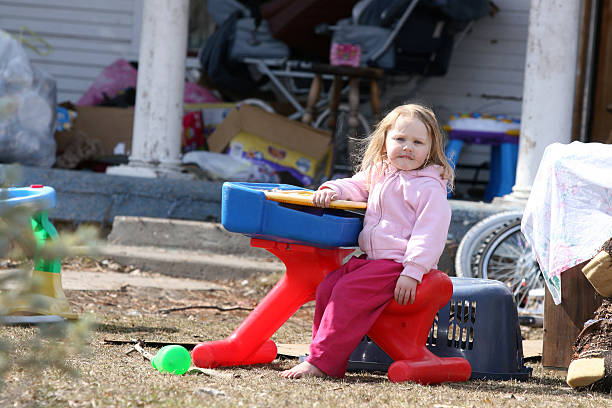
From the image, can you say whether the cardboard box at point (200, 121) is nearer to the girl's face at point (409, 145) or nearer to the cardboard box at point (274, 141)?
the cardboard box at point (274, 141)

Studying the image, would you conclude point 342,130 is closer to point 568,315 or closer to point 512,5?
point 512,5

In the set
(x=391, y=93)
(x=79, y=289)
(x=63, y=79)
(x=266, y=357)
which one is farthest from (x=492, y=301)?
(x=63, y=79)

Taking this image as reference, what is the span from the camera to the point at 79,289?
4.36 metres

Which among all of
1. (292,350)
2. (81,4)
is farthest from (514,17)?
(292,350)

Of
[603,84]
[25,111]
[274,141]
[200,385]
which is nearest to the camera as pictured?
[200,385]

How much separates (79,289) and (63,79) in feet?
14.9

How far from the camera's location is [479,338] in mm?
2906

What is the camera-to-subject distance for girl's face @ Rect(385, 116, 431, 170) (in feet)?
9.29

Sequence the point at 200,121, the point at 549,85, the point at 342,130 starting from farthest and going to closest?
the point at 342,130, the point at 200,121, the point at 549,85

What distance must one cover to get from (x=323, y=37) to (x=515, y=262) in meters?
3.51

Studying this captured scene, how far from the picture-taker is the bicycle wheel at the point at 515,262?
4.61 m

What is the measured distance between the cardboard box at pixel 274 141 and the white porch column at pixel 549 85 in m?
1.68

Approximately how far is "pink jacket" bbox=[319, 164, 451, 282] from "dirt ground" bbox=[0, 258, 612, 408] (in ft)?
1.36

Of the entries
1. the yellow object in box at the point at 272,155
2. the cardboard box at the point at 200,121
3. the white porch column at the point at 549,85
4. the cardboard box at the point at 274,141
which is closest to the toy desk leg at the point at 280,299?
the white porch column at the point at 549,85
